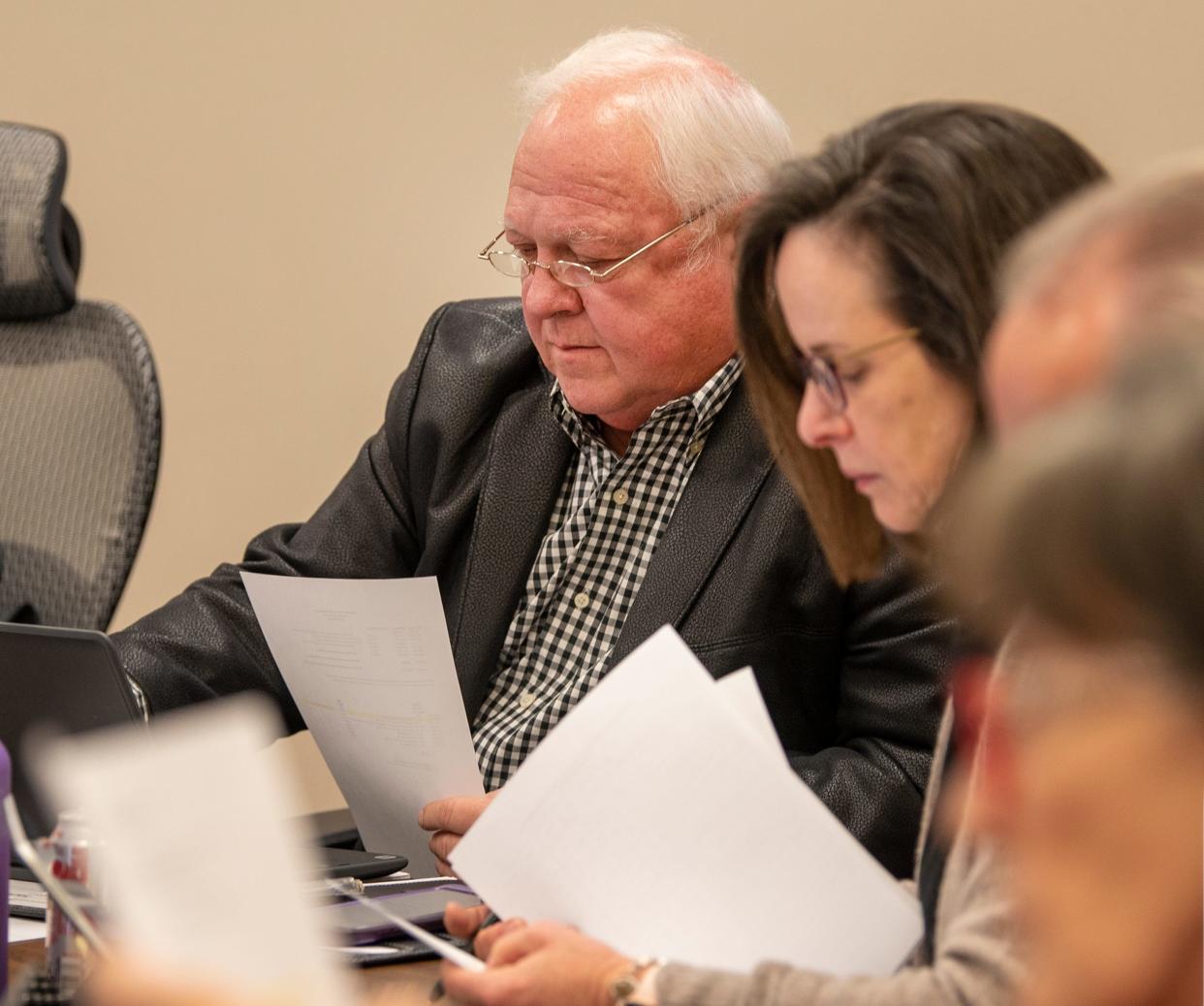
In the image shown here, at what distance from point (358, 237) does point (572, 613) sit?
50.7 inches

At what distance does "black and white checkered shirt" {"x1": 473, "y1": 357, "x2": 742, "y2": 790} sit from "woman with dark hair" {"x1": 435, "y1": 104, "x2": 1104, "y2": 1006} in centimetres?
54

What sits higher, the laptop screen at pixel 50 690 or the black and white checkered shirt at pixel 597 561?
the laptop screen at pixel 50 690

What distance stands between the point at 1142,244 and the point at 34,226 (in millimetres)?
1713

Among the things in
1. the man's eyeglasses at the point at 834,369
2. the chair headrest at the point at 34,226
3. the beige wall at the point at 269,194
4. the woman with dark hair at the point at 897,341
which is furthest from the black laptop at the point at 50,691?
the beige wall at the point at 269,194

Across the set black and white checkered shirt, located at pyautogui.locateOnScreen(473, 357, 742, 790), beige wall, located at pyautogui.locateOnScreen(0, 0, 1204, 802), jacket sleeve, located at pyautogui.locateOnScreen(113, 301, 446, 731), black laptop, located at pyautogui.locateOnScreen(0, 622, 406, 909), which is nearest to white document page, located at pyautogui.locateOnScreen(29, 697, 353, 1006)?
black laptop, located at pyautogui.locateOnScreen(0, 622, 406, 909)

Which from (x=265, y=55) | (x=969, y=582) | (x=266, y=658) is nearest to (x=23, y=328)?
(x=266, y=658)

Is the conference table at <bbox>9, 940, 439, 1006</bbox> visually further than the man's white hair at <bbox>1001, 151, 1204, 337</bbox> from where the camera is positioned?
Yes

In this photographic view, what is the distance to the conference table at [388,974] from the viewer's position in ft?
3.34

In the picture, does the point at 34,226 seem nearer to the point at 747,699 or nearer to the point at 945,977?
the point at 747,699

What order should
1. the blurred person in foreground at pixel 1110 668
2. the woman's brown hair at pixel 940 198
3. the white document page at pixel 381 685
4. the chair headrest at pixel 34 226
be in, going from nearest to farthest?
the blurred person in foreground at pixel 1110 668
the woman's brown hair at pixel 940 198
the white document page at pixel 381 685
the chair headrest at pixel 34 226

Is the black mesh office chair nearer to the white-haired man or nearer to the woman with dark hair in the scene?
the white-haired man

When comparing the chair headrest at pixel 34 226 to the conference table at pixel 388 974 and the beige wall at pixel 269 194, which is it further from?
the conference table at pixel 388 974

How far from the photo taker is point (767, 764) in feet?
3.03

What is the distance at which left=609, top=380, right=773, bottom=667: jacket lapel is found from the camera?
156cm
